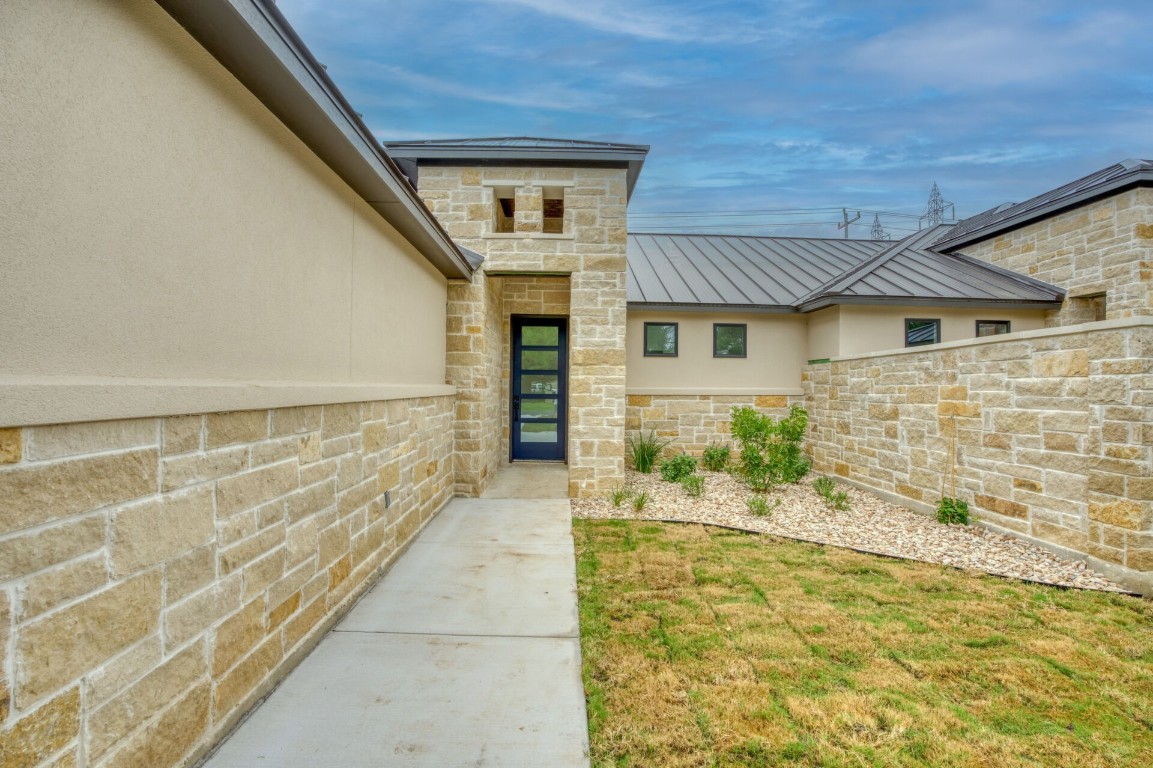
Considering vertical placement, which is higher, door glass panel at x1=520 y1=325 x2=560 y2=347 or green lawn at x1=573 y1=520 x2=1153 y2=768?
door glass panel at x1=520 y1=325 x2=560 y2=347

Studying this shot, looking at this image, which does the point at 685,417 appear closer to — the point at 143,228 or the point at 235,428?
the point at 235,428

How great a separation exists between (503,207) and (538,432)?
433 cm

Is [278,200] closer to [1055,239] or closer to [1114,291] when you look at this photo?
[1114,291]

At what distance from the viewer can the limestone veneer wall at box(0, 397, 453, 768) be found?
1.39 metres

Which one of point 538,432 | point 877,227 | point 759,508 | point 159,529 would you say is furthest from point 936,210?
point 159,529

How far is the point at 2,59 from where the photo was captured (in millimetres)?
1345

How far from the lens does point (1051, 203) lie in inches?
375

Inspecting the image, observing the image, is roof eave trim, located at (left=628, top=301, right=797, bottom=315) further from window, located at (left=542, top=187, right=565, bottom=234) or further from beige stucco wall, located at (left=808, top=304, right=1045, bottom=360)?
window, located at (left=542, top=187, right=565, bottom=234)

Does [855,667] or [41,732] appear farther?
[855,667]

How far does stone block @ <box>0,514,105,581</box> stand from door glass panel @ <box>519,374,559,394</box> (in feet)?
26.7

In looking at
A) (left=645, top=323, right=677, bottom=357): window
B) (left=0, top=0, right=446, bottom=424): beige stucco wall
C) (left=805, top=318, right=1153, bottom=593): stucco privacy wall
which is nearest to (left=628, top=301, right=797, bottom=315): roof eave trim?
(left=645, top=323, right=677, bottom=357): window

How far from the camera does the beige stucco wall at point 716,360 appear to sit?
1013 centimetres

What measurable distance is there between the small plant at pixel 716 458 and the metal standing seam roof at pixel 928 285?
129 inches

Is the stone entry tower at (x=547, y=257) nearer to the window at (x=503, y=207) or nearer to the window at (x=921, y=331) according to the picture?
the window at (x=503, y=207)
